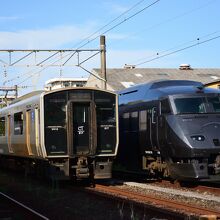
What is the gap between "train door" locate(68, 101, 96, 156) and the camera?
1650cm

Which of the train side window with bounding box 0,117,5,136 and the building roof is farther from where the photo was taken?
the building roof

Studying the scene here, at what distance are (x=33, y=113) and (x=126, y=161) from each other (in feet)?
16.0

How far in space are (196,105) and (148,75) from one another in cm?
4041

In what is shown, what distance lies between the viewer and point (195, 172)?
14711 millimetres

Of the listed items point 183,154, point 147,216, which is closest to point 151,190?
point 183,154

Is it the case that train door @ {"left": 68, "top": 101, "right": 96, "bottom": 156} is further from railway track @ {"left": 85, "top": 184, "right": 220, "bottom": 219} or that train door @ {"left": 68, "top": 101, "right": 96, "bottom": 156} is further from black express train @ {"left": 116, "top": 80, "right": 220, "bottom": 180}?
black express train @ {"left": 116, "top": 80, "right": 220, "bottom": 180}

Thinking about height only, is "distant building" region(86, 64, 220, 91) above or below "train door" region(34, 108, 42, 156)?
→ above

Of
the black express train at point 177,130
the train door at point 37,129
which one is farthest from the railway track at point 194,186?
the train door at point 37,129

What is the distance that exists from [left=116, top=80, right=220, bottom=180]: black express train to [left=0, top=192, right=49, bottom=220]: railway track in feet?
16.1

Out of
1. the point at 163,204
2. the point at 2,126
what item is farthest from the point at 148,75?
the point at 163,204

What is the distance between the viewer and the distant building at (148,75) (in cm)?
5259

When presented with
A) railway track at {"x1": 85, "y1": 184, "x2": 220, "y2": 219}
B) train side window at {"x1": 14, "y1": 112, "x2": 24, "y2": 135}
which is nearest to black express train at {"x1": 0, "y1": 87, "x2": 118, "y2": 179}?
railway track at {"x1": 85, "y1": 184, "x2": 220, "y2": 219}

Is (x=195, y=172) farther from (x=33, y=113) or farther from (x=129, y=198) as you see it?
(x=33, y=113)

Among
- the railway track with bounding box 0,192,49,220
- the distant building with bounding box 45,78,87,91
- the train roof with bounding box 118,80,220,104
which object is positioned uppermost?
the distant building with bounding box 45,78,87,91
